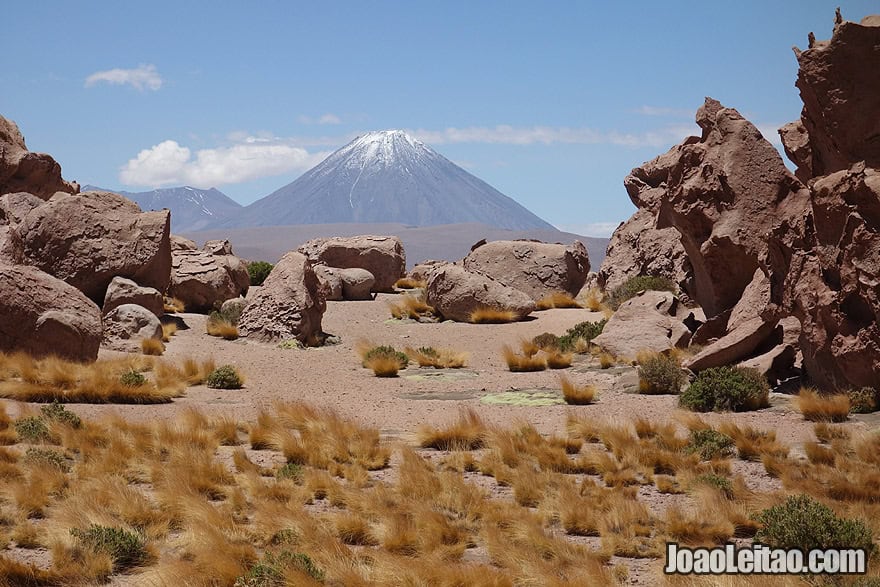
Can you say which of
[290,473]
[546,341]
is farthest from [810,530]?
[546,341]

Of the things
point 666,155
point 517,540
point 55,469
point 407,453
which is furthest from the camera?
point 666,155

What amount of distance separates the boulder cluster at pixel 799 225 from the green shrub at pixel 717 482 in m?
4.69

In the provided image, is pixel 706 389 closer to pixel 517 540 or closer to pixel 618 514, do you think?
pixel 618 514

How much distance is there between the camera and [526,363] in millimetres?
18562

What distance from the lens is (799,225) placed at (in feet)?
49.1

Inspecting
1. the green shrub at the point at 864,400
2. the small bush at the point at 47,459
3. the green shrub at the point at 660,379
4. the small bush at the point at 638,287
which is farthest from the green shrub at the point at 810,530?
the small bush at the point at 638,287

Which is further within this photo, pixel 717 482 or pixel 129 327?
pixel 129 327

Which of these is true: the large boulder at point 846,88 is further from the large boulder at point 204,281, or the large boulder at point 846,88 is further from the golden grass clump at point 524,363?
the large boulder at point 204,281

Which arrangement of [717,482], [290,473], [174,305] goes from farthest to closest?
[174,305]
[290,473]
[717,482]

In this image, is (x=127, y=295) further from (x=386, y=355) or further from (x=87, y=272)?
(x=386, y=355)

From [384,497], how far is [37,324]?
9.88 meters

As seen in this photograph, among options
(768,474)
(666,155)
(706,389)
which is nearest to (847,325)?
(706,389)

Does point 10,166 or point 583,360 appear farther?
point 10,166

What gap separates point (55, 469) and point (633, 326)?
12755mm
